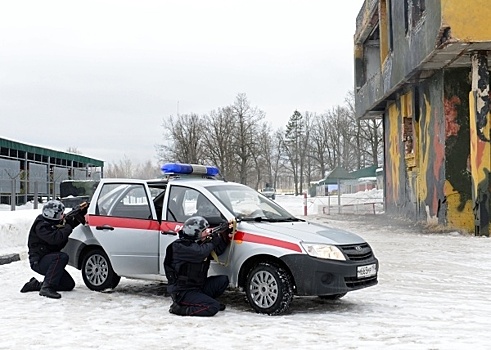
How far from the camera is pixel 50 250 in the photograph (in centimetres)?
941

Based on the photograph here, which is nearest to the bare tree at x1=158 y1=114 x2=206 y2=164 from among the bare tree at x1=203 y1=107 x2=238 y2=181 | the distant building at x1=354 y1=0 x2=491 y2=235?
the bare tree at x1=203 y1=107 x2=238 y2=181

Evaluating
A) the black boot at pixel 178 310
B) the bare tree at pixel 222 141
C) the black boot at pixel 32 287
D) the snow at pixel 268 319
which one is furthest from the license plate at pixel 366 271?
the bare tree at pixel 222 141

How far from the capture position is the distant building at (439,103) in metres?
17.4

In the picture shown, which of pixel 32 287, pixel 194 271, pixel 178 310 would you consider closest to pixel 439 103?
pixel 194 271

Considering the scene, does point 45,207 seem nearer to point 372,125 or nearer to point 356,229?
point 356,229

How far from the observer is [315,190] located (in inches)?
3078

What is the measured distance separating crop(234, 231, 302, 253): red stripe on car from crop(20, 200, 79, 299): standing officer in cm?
290

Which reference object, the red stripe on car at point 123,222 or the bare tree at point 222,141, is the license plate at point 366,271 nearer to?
the red stripe on car at point 123,222

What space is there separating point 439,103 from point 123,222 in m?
15.0

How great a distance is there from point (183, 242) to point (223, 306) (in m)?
0.99

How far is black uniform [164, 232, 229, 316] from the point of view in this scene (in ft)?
25.1

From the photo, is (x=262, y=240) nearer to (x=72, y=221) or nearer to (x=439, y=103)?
(x=72, y=221)

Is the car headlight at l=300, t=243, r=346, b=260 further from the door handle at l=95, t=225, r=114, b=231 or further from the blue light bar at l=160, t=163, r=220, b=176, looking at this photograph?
the door handle at l=95, t=225, r=114, b=231

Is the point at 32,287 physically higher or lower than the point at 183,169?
lower
